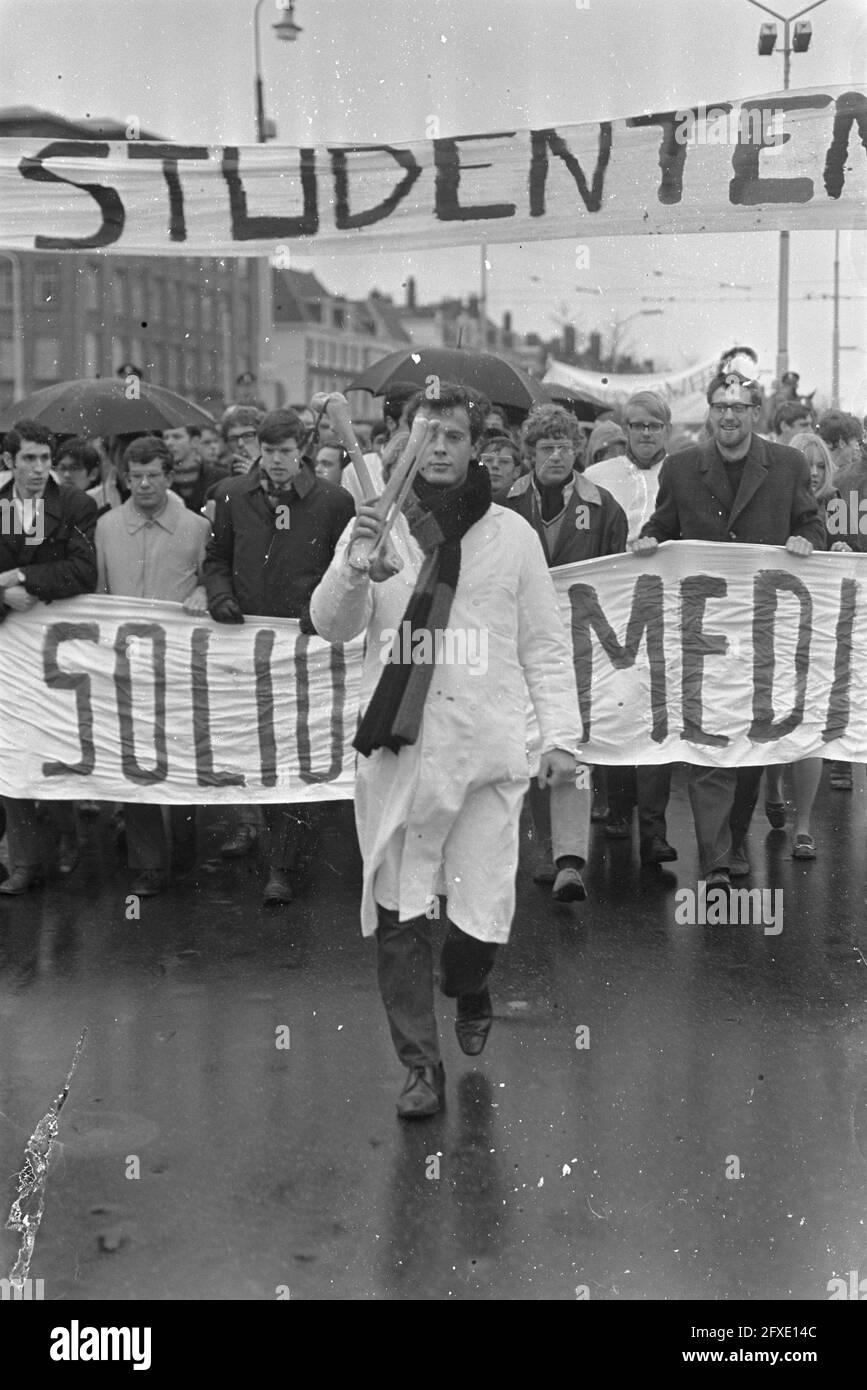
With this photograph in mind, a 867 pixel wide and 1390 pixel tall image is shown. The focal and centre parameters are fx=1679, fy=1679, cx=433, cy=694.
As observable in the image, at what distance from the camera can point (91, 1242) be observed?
397 centimetres

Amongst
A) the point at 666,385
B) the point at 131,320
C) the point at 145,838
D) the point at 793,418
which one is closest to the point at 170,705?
the point at 145,838

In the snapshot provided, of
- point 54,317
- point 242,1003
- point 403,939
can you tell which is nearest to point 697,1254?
point 403,939

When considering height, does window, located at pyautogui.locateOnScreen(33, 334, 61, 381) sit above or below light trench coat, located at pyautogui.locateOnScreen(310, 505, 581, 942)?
above

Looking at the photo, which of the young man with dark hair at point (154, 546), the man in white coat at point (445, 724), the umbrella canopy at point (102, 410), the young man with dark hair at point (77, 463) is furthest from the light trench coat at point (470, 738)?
the young man with dark hair at point (77, 463)

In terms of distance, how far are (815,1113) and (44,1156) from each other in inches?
84.5

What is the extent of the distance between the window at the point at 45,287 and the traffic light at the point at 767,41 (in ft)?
163

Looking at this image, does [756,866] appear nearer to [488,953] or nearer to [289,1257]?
[488,953]

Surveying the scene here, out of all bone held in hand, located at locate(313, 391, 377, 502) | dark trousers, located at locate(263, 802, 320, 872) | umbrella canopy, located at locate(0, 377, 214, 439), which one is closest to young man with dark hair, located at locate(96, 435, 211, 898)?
dark trousers, located at locate(263, 802, 320, 872)

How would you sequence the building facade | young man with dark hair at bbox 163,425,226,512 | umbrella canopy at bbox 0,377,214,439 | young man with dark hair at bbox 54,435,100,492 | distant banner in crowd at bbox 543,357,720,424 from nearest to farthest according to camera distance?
young man with dark hair at bbox 54,435,100,492 < umbrella canopy at bbox 0,377,214,439 < young man with dark hair at bbox 163,425,226,512 < distant banner in crowd at bbox 543,357,720,424 < the building facade

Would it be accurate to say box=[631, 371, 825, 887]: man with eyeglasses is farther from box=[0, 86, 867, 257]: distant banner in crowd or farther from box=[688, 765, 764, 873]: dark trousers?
box=[0, 86, 867, 257]: distant banner in crowd

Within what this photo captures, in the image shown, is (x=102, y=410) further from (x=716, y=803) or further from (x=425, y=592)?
(x=425, y=592)

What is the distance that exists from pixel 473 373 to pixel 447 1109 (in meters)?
5.64

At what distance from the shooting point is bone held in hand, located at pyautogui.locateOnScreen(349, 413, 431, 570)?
4422 millimetres

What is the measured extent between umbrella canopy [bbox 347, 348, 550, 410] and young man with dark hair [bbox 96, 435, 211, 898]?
181 centimetres
